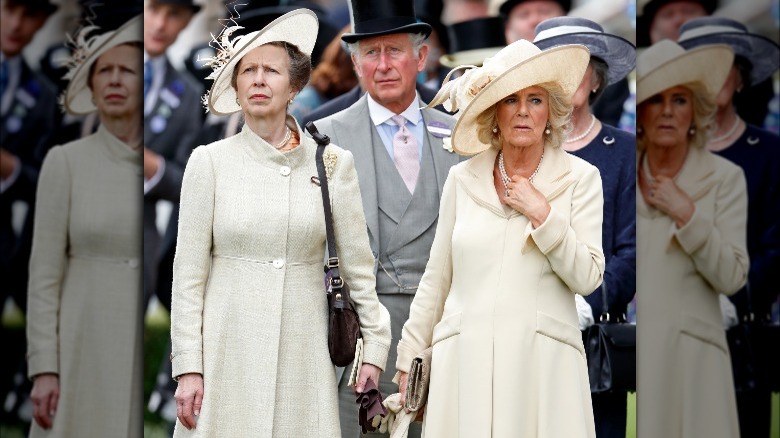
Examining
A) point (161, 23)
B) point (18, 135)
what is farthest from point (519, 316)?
point (161, 23)

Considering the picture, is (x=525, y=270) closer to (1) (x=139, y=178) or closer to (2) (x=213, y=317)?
(2) (x=213, y=317)

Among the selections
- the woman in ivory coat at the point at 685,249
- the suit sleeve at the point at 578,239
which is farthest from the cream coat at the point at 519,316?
the woman in ivory coat at the point at 685,249

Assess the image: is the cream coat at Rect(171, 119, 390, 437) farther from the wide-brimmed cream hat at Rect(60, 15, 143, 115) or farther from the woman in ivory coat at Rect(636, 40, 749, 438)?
the wide-brimmed cream hat at Rect(60, 15, 143, 115)

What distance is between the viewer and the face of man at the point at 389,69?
666 centimetres

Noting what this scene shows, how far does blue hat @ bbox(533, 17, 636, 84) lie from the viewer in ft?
23.0

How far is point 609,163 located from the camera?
6.86 meters

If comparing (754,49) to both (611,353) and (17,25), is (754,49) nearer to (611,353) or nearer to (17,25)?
(611,353)

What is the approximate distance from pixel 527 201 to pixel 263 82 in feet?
3.58

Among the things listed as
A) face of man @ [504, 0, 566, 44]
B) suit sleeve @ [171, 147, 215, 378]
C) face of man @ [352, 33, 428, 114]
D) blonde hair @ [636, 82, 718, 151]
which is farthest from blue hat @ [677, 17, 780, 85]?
suit sleeve @ [171, 147, 215, 378]

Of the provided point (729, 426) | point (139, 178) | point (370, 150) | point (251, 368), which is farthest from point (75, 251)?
point (729, 426)

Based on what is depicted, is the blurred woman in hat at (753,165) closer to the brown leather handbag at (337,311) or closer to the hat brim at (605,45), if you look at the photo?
the hat brim at (605,45)

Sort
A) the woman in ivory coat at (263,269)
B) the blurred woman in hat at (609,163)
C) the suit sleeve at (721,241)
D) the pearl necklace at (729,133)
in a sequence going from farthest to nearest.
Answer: the blurred woman in hat at (609,163)
the pearl necklace at (729,133)
the suit sleeve at (721,241)
the woman in ivory coat at (263,269)

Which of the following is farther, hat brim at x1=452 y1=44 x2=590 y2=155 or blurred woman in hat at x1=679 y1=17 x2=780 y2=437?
blurred woman in hat at x1=679 y1=17 x2=780 y2=437

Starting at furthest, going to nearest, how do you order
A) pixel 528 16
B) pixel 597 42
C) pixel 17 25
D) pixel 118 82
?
1. pixel 528 16
2. pixel 118 82
3. pixel 17 25
4. pixel 597 42
